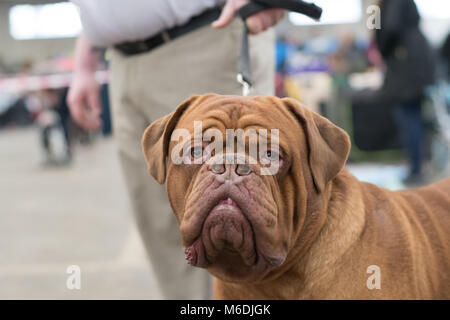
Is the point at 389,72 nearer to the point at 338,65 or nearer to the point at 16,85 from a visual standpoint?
the point at 338,65

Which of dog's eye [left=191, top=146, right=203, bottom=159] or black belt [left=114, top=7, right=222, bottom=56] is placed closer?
dog's eye [left=191, top=146, right=203, bottom=159]

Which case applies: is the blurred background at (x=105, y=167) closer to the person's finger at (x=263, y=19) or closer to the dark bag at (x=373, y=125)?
the dark bag at (x=373, y=125)

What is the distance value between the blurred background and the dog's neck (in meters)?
0.51

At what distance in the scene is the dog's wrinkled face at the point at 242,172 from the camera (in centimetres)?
115

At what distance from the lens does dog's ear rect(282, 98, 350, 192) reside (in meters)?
1.27

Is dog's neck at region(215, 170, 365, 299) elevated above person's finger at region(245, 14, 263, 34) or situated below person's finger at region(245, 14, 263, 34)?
below

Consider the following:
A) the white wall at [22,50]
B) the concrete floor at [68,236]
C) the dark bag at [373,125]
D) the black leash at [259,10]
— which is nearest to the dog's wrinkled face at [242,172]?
the black leash at [259,10]

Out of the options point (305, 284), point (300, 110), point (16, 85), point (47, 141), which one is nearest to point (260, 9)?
point (300, 110)

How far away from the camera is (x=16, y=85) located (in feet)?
48.3

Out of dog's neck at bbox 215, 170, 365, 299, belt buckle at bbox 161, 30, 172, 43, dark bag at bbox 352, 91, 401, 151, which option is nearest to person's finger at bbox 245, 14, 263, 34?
belt buckle at bbox 161, 30, 172, 43

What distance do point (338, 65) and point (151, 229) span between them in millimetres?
7659

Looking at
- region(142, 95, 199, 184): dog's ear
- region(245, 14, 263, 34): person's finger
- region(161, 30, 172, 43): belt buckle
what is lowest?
region(142, 95, 199, 184): dog's ear

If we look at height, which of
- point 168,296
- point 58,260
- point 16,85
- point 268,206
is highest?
point 268,206

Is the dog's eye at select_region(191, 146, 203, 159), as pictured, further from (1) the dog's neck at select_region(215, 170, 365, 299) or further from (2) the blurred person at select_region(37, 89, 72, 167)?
(2) the blurred person at select_region(37, 89, 72, 167)
